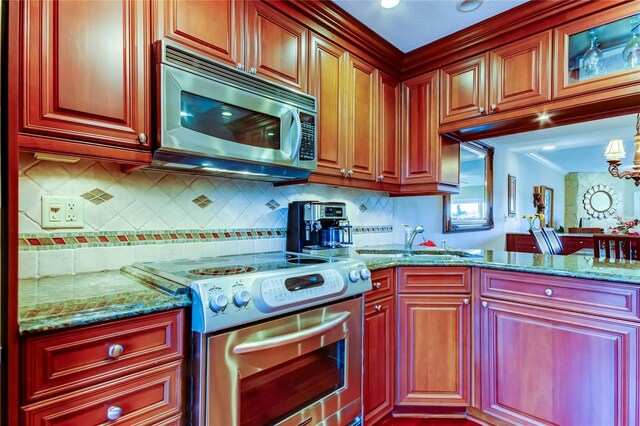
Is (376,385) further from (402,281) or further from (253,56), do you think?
(253,56)

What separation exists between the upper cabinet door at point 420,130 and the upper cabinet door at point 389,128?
5cm

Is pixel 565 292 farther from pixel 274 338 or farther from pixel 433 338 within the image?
pixel 274 338

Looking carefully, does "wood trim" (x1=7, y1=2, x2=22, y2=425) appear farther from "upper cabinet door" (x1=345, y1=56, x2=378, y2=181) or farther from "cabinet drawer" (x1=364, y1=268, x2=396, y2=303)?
"upper cabinet door" (x1=345, y1=56, x2=378, y2=181)

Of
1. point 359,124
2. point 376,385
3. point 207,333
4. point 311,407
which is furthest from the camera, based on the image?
point 359,124

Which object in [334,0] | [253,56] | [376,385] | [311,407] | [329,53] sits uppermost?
[334,0]

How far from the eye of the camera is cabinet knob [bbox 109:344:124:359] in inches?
35.4

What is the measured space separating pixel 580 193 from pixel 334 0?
10172 mm

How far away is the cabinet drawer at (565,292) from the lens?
4.66 ft

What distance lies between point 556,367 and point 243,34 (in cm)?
215

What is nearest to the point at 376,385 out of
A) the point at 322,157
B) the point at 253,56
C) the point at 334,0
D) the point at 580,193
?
the point at 322,157

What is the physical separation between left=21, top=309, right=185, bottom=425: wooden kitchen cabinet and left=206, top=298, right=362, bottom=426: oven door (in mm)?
119

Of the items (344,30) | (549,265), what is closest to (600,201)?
(549,265)

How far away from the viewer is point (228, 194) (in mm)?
1851

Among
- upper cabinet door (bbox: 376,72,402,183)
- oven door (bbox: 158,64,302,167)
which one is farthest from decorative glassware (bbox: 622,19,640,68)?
oven door (bbox: 158,64,302,167)
